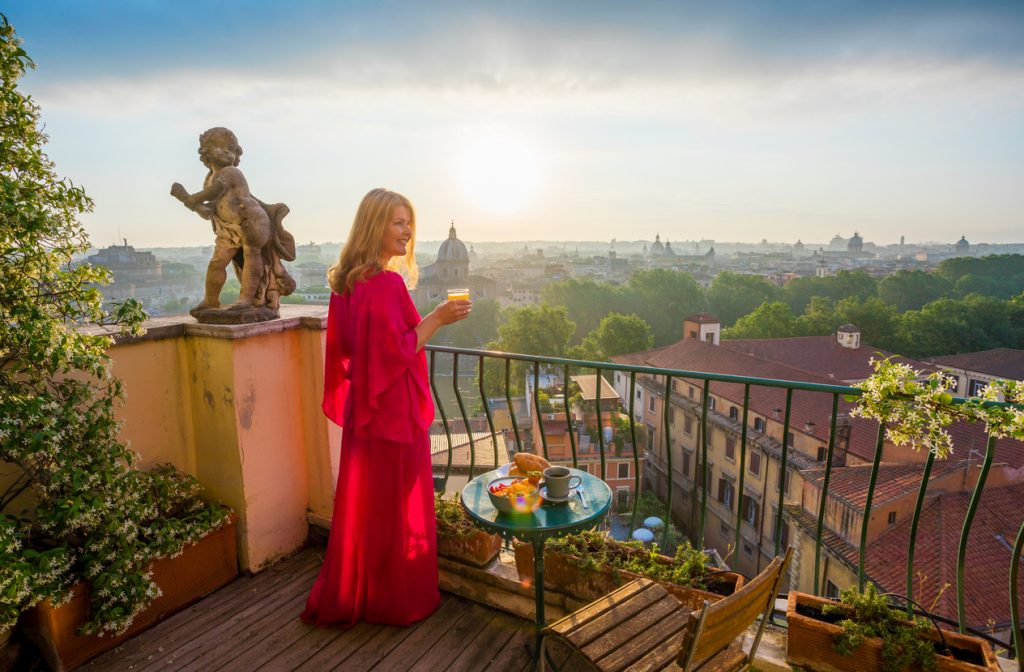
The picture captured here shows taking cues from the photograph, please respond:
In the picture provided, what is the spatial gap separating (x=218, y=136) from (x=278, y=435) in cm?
167

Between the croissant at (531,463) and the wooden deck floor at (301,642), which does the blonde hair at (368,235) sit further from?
the wooden deck floor at (301,642)

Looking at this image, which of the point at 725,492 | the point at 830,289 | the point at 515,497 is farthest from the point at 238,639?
the point at 830,289

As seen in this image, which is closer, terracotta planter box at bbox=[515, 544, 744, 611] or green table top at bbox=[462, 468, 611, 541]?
green table top at bbox=[462, 468, 611, 541]

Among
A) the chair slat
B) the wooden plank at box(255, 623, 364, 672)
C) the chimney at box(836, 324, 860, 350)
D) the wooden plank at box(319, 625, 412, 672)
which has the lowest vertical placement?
the chimney at box(836, 324, 860, 350)

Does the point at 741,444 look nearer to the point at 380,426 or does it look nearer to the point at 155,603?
the point at 380,426

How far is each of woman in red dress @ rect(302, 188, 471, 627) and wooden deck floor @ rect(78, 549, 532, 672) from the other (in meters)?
0.10

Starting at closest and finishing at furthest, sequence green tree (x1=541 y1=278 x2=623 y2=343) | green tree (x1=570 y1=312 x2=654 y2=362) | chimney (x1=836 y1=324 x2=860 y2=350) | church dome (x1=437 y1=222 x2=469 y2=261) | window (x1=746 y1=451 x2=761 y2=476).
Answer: window (x1=746 y1=451 x2=761 y2=476)
chimney (x1=836 y1=324 x2=860 y2=350)
green tree (x1=570 y1=312 x2=654 y2=362)
green tree (x1=541 y1=278 x2=623 y2=343)
church dome (x1=437 y1=222 x2=469 y2=261)

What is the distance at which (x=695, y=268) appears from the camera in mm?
149875

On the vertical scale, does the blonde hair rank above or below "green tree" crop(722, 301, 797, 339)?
above

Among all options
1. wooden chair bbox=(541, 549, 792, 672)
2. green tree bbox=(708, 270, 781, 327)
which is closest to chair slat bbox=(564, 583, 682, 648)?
wooden chair bbox=(541, 549, 792, 672)

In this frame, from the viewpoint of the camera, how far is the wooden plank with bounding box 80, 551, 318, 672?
8.54 ft

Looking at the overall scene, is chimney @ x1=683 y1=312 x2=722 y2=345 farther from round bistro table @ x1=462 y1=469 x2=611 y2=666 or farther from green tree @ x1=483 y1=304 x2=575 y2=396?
round bistro table @ x1=462 y1=469 x2=611 y2=666

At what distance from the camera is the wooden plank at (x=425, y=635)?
254 cm

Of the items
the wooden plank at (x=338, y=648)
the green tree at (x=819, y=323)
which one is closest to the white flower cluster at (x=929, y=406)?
the wooden plank at (x=338, y=648)
